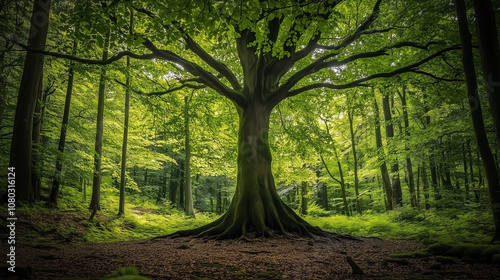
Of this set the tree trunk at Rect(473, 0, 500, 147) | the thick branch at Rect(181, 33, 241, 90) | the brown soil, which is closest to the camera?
the brown soil

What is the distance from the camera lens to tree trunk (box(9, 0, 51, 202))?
740 centimetres

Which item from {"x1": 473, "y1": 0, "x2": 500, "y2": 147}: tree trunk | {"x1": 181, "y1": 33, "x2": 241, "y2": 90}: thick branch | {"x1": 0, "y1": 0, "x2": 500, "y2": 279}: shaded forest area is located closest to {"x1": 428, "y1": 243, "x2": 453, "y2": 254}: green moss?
{"x1": 0, "y1": 0, "x2": 500, "y2": 279}: shaded forest area

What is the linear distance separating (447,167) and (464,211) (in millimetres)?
2836

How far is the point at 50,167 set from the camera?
8.80m

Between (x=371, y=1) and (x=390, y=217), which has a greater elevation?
(x=371, y=1)

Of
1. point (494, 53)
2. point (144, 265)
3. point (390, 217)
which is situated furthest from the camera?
point (390, 217)

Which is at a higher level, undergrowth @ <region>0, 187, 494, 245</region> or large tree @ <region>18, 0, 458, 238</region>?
large tree @ <region>18, 0, 458, 238</region>

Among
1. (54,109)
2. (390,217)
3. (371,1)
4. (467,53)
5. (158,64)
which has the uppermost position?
(371,1)

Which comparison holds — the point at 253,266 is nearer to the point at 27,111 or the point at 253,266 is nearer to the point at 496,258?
the point at 496,258

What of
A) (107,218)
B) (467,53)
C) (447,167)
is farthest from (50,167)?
(447,167)

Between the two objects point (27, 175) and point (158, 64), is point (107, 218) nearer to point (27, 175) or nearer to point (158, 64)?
point (27, 175)

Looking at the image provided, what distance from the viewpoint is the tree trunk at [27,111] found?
740 centimetres

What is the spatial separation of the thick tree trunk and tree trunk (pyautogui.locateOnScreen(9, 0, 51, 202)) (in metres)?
5.18

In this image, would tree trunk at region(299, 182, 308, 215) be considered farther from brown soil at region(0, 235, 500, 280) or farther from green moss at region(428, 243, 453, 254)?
green moss at region(428, 243, 453, 254)
